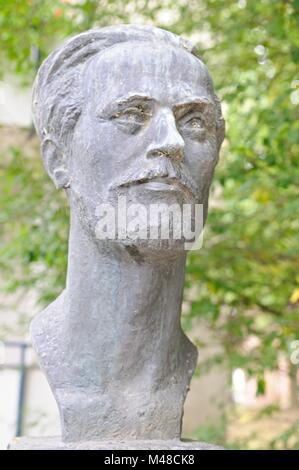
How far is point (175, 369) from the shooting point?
206cm

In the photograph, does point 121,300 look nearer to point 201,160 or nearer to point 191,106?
point 201,160

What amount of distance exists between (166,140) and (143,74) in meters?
0.20

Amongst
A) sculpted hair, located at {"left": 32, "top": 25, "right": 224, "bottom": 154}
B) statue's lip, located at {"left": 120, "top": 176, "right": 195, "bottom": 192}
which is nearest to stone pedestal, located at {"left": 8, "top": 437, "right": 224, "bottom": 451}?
statue's lip, located at {"left": 120, "top": 176, "right": 195, "bottom": 192}

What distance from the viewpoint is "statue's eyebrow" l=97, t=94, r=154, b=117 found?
6.13 feet

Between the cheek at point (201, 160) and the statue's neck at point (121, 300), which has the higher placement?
the cheek at point (201, 160)

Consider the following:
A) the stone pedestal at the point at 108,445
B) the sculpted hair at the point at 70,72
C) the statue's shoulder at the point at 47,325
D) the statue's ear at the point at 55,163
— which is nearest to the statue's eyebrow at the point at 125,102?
the sculpted hair at the point at 70,72

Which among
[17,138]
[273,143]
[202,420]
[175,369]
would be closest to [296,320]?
[273,143]

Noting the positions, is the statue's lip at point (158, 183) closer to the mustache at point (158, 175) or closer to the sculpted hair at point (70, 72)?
the mustache at point (158, 175)

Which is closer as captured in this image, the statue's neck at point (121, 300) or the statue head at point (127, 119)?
the statue head at point (127, 119)

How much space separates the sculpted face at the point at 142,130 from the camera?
1.85 meters

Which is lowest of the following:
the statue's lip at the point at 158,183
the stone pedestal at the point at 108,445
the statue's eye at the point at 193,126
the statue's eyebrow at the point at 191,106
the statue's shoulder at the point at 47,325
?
the stone pedestal at the point at 108,445

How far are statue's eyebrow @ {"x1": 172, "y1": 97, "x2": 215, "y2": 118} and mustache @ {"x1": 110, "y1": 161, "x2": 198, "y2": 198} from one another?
159 millimetres

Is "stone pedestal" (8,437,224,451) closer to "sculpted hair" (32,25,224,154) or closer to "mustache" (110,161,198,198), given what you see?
"mustache" (110,161,198,198)
